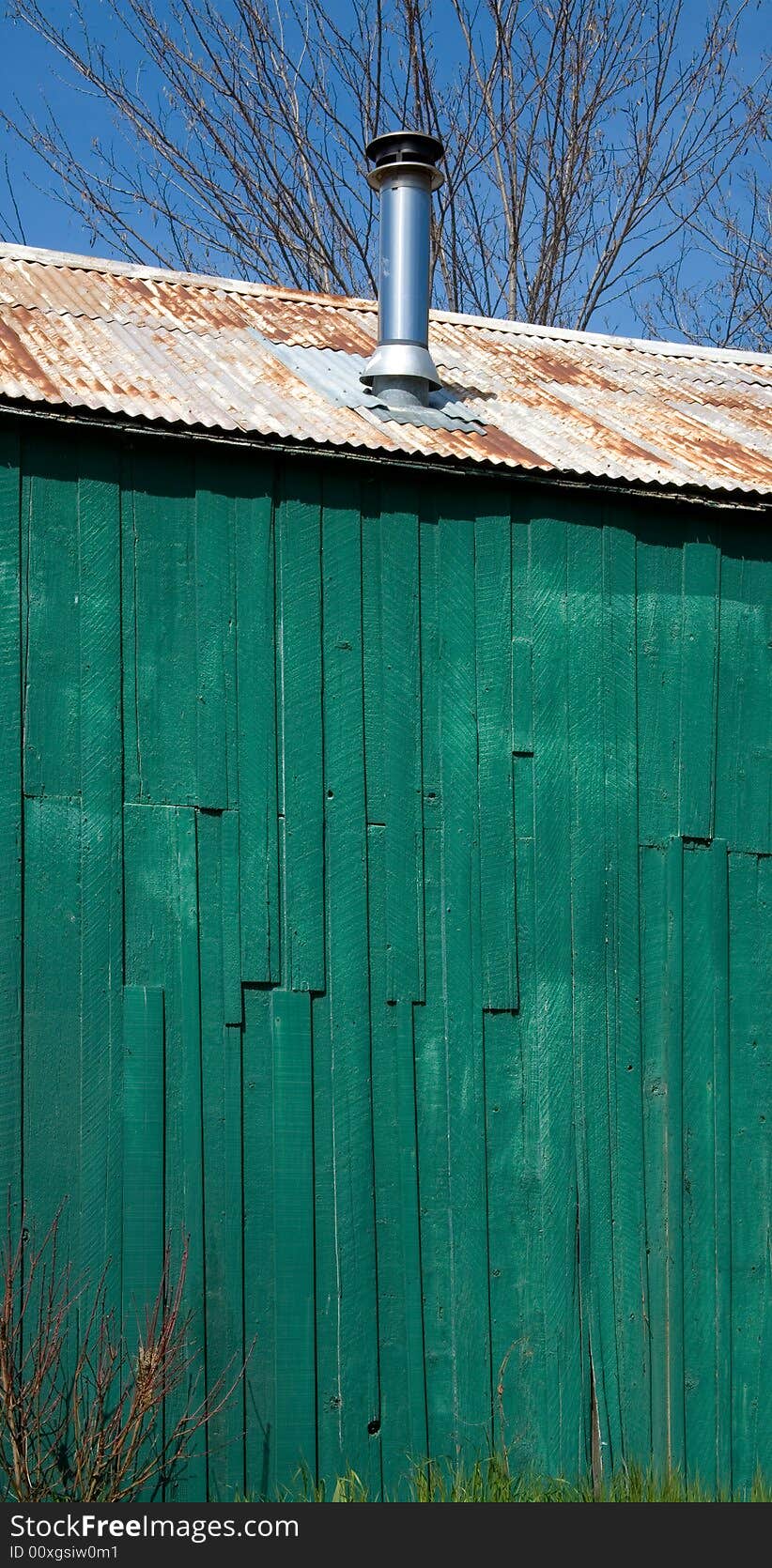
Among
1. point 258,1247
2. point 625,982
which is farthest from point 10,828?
point 625,982

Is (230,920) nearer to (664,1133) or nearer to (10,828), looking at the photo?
(10,828)

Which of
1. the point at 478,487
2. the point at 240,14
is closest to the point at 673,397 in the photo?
the point at 478,487

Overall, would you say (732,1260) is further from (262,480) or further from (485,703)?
(262,480)

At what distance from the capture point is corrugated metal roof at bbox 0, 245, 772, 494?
5.52m

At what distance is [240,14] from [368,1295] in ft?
45.2

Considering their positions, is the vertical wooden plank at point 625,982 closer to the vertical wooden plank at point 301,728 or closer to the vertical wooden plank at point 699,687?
the vertical wooden plank at point 699,687

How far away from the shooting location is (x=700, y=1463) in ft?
18.4

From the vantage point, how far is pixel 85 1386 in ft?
16.1

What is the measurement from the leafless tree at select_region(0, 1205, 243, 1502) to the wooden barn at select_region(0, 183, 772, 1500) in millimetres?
85

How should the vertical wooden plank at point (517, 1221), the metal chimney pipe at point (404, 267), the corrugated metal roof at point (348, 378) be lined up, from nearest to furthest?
the vertical wooden plank at point (517, 1221) → the corrugated metal roof at point (348, 378) → the metal chimney pipe at point (404, 267)

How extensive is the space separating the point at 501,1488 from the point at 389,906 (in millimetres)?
1982

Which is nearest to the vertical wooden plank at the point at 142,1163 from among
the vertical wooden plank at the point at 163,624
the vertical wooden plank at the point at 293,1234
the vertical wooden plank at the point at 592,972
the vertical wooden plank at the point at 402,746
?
the vertical wooden plank at the point at 293,1234

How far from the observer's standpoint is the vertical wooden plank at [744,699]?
19.5ft

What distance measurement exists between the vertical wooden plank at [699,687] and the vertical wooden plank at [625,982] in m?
0.22
